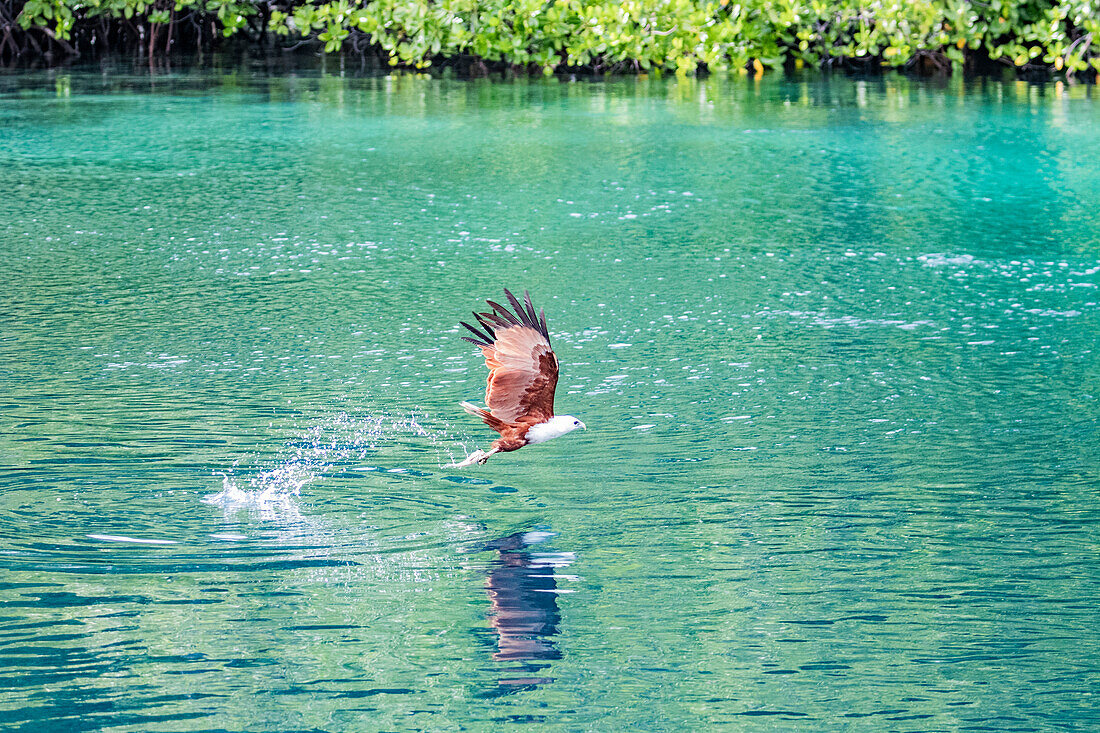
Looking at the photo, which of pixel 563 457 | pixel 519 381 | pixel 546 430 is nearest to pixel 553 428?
pixel 546 430

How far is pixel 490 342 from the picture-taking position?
4.78 metres

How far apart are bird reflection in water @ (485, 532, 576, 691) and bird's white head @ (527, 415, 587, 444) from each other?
0.35 metres

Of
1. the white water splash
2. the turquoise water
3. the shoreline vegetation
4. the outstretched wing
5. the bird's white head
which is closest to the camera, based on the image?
the turquoise water

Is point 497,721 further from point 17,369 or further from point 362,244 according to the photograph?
point 362,244

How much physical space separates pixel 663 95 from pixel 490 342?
1382 centimetres

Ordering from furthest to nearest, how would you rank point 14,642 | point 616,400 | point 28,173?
1. point 28,173
2. point 616,400
3. point 14,642

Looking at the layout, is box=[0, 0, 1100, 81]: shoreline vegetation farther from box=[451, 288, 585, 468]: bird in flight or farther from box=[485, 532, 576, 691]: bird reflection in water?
box=[485, 532, 576, 691]: bird reflection in water

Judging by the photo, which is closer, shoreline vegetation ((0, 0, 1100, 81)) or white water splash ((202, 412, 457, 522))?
white water splash ((202, 412, 457, 522))

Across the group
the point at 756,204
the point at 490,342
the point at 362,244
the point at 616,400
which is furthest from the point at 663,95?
the point at 490,342

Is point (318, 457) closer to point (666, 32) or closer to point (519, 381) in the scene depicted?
point (519, 381)

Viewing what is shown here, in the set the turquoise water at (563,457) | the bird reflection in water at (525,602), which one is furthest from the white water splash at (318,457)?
the bird reflection in water at (525,602)

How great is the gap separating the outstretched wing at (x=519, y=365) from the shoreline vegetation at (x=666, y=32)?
15575 millimetres

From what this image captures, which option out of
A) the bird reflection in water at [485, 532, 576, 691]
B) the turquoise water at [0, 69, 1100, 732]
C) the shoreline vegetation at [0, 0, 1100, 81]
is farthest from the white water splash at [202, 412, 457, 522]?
the shoreline vegetation at [0, 0, 1100, 81]

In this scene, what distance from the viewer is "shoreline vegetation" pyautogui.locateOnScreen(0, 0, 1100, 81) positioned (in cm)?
1998
